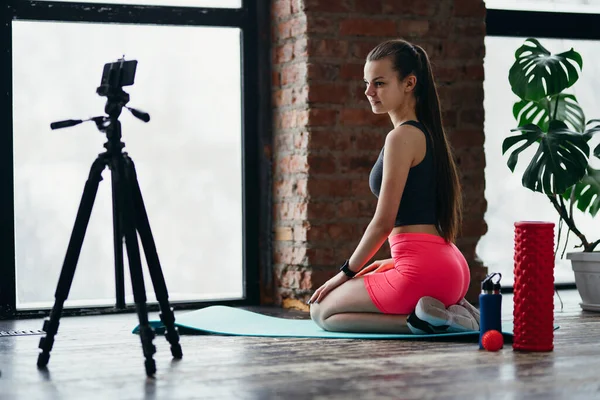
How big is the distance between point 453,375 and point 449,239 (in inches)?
34.8

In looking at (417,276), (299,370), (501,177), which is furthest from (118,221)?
(501,177)

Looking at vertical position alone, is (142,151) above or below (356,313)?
above

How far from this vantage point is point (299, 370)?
2.73m

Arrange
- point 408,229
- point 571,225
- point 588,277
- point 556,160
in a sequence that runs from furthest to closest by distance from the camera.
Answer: point 571,225, point 588,277, point 556,160, point 408,229

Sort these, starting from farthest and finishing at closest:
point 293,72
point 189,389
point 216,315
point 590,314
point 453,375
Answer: point 293,72
point 590,314
point 216,315
point 453,375
point 189,389

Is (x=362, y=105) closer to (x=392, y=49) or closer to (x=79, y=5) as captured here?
(x=392, y=49)

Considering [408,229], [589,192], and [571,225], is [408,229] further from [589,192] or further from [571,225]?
[589,192]

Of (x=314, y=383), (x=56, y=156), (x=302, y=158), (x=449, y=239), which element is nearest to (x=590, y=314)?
(x=449, y=239)

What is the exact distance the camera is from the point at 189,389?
2.47 metres

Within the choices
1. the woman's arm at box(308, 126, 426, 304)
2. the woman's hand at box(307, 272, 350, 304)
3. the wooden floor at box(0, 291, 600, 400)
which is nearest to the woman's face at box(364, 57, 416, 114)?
the woman's arm at box(308, 126, 426, 304)

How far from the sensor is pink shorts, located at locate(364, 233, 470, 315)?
11.1 ft

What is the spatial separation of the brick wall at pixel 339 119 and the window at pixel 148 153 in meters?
0.19

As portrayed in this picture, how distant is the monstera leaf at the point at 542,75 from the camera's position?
4.41 metres

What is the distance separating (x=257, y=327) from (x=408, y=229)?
679mm
